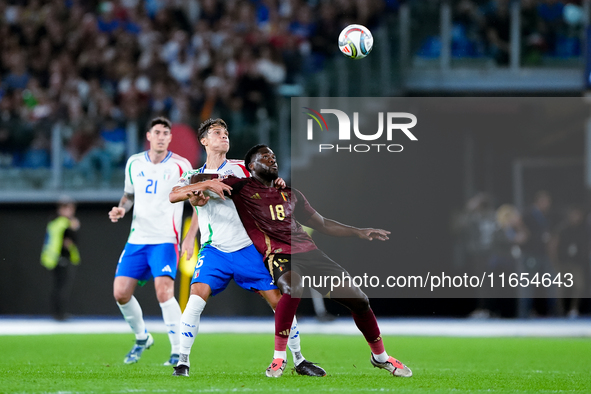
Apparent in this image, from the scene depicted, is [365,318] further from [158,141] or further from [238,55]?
[238,55]

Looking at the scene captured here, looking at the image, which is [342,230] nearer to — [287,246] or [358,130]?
[287,246]

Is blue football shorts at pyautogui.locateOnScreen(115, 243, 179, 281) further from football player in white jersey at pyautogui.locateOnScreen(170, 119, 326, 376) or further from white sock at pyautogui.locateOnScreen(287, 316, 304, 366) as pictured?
white sock at pyautogui.locateOnScreen(287, 316, 304, 366)

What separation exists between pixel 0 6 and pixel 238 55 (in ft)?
18.7

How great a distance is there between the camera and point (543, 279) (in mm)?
17422

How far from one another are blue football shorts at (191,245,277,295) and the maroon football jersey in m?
0.28

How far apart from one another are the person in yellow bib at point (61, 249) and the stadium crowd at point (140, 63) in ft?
3.05

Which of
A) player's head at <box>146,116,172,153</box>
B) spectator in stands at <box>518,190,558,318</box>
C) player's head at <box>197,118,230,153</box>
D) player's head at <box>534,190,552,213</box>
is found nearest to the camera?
player's head at <box>197,118,230,153</box>

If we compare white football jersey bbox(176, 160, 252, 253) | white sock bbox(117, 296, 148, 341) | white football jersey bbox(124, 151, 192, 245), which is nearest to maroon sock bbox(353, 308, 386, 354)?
white football jersey bbox(176, 160, 252, 253)

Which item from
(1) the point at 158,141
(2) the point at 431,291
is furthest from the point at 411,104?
(1) the point at 158,141

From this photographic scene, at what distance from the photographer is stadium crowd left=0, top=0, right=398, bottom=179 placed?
16.3 m

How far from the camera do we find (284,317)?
24.6 feet

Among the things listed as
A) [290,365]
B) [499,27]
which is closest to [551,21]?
[499,27]

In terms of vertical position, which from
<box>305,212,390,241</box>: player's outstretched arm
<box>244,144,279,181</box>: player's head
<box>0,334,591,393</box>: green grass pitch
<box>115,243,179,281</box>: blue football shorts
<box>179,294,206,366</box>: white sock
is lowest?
<box>0,334,591,393</box>: green grass pitch

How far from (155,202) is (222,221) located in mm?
1824
